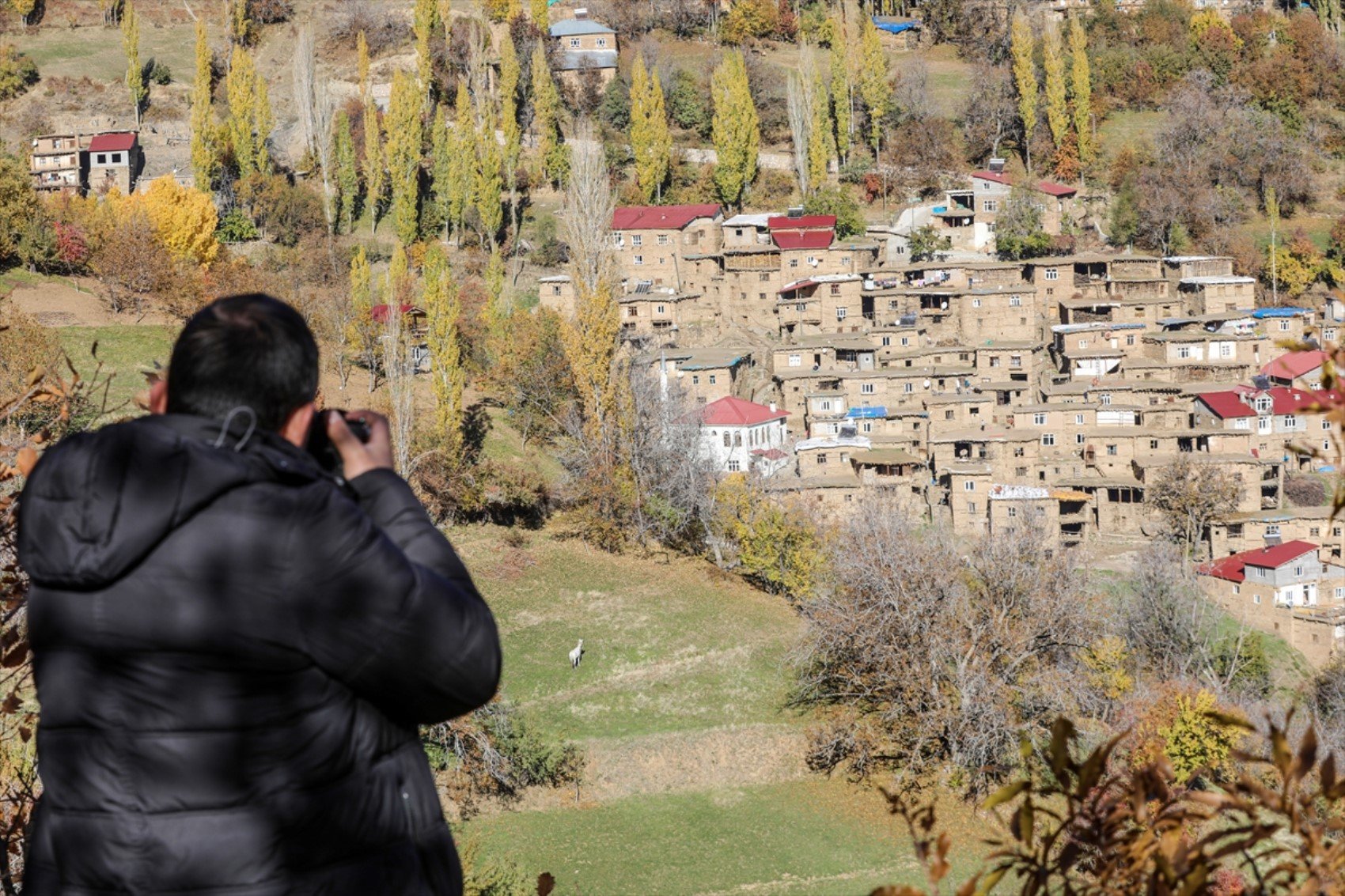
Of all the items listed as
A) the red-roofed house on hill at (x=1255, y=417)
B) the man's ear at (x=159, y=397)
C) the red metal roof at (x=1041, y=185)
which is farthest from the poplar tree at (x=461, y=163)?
the man's ear at (x=159, y=397)

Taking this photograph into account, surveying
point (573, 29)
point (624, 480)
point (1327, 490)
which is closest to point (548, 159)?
point (573, 29)

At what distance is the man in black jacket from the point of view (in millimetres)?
1461

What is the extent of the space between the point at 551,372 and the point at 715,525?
221 inches

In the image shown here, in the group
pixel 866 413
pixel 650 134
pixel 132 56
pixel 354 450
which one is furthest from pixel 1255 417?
pixel 132 56

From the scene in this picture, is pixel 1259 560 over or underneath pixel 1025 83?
underneath

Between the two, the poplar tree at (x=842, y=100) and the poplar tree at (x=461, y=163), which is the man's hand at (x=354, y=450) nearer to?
the poplar tree at (x=461, y=163)

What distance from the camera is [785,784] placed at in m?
16.5

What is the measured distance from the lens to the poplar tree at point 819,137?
39.3 m

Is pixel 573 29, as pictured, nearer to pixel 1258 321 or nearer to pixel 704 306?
pixel 704 306

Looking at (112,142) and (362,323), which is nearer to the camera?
(362,323)

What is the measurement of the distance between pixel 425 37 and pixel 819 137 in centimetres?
1303

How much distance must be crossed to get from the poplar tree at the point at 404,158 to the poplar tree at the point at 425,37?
4333 millimetres

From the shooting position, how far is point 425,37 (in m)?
42.9

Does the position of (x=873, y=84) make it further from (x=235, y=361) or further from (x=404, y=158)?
(x=235, y=361)
